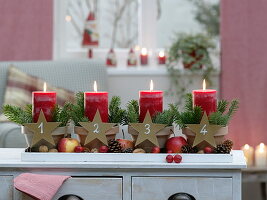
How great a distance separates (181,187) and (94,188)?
23 cm

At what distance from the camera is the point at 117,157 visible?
5.94 feet

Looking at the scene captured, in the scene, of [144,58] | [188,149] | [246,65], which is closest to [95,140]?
[188,149]

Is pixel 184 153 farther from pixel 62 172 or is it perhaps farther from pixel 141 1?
pixel 141 1

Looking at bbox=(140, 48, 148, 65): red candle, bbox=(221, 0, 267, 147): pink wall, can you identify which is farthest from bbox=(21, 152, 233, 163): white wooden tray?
bbox=(140, 48, 148, 65): red candle

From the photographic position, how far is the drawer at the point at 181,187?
1.76 meters

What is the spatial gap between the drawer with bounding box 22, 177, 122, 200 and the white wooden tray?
0.06 meters

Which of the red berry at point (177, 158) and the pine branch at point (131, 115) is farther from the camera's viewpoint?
the pine branch at point (131, 115)

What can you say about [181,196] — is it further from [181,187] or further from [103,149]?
[103,149]

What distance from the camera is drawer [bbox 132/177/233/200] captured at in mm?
1756

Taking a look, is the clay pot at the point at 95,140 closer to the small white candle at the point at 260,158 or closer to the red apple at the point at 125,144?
the red apple at the point at 125,144

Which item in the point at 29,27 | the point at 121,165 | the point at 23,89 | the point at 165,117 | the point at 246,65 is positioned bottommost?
the point at 121,165

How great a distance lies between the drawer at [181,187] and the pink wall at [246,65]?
2.39 meters

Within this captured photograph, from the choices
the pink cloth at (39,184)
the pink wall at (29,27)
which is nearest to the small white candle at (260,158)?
the pink wall at (29,27)

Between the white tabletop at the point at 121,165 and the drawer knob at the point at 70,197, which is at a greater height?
the white tabletop at the point at 121,165
